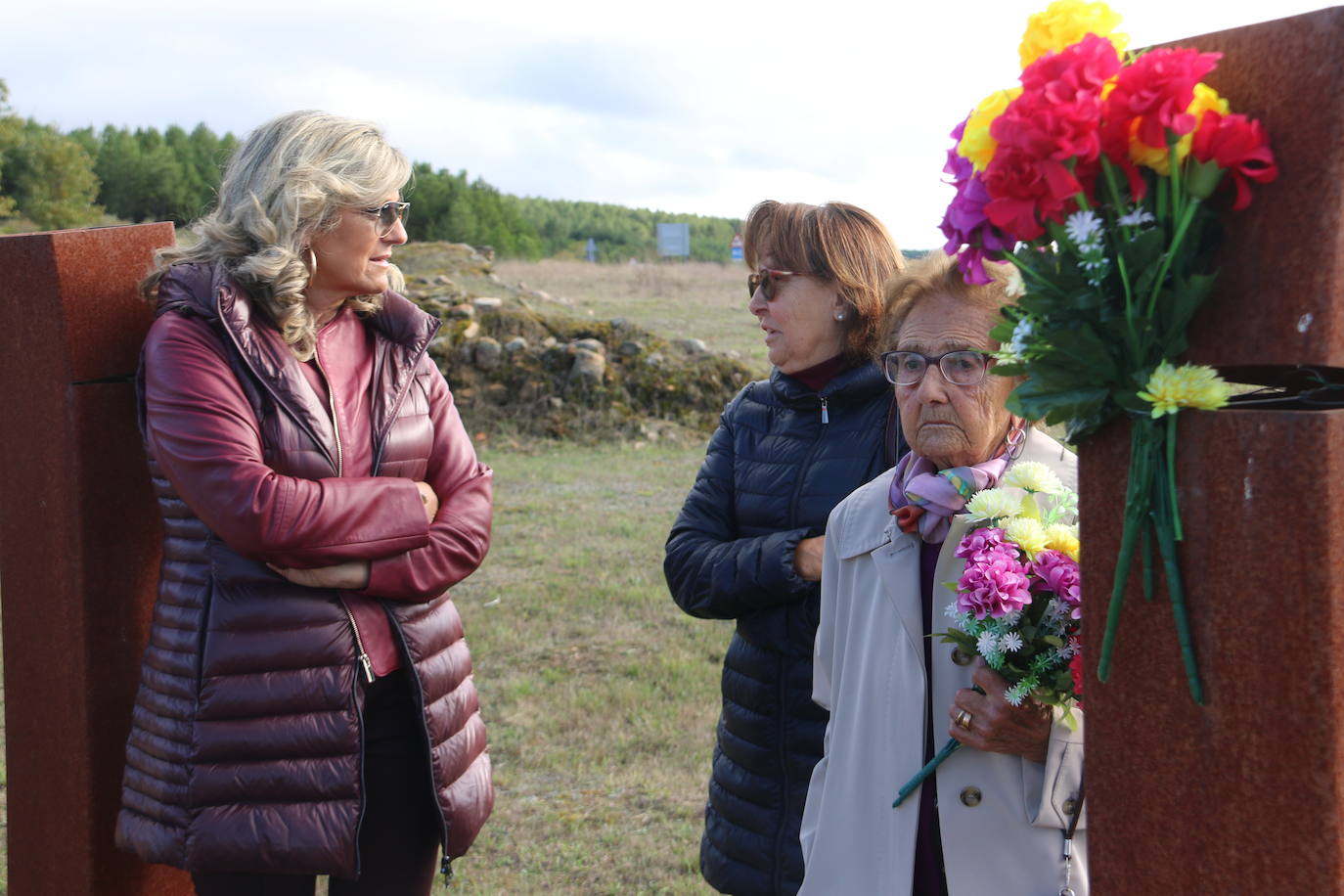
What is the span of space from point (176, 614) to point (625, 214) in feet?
206

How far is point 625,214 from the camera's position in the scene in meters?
64.0

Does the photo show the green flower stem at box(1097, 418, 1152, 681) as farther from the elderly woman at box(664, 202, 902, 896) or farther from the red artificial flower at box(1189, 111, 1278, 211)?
the elderly woman at box(664, 202, 902, 896)

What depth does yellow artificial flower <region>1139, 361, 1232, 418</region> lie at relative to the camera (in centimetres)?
134

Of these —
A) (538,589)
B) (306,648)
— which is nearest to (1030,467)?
(306,648)

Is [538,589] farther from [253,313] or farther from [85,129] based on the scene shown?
[85,129]

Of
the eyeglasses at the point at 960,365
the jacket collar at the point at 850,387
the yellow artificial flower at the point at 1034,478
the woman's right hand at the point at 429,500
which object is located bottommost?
the woman's right hand at the point at 429,500

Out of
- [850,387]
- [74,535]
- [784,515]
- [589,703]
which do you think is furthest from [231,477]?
[589,703]

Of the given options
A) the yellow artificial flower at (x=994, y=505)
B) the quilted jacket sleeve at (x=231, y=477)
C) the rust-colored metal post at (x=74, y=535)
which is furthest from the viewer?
the rust-colored metal post at (x=74, y=535)

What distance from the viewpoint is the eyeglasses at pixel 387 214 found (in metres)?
2.67

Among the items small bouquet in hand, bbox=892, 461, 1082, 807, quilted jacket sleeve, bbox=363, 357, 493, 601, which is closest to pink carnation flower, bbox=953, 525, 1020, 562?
small bouquet in hand, bbox=892, 461, 1082, 807

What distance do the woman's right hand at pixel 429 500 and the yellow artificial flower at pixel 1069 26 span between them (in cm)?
166

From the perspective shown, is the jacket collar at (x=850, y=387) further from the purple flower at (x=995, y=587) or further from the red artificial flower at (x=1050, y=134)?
the red artificial flower at (x=1050, y=134)

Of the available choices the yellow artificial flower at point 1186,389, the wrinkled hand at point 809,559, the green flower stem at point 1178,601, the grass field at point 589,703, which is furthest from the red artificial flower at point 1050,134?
the grass field at point 589,703

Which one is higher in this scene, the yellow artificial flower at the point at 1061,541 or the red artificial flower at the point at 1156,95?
the red artificial flower at the point at 1156,95
